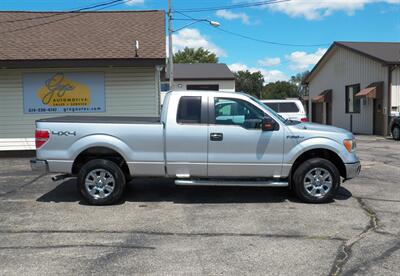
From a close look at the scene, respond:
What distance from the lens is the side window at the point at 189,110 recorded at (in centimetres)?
739

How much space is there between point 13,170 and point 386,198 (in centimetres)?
875

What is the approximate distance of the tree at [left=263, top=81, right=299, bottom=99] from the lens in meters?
120

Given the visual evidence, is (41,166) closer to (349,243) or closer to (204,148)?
(204,148)

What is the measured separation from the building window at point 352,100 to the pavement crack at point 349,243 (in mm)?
20466

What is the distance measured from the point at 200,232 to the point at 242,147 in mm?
1917

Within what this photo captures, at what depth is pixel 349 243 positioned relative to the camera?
17.7 feet

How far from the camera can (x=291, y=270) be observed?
180 inches

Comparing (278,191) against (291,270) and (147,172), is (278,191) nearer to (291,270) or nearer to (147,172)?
(147,172)

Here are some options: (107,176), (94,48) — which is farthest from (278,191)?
(94,48)

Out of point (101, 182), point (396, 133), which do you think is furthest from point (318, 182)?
point (396, 133)

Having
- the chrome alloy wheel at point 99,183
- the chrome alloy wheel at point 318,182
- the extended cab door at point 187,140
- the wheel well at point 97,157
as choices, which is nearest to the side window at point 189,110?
the extended cab door at point 187,140

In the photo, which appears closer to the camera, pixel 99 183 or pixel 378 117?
pixel 99 183

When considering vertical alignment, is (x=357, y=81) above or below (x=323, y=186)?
above

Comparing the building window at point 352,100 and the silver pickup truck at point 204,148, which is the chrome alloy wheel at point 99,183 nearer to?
the silver pickup truck at point 204,148
